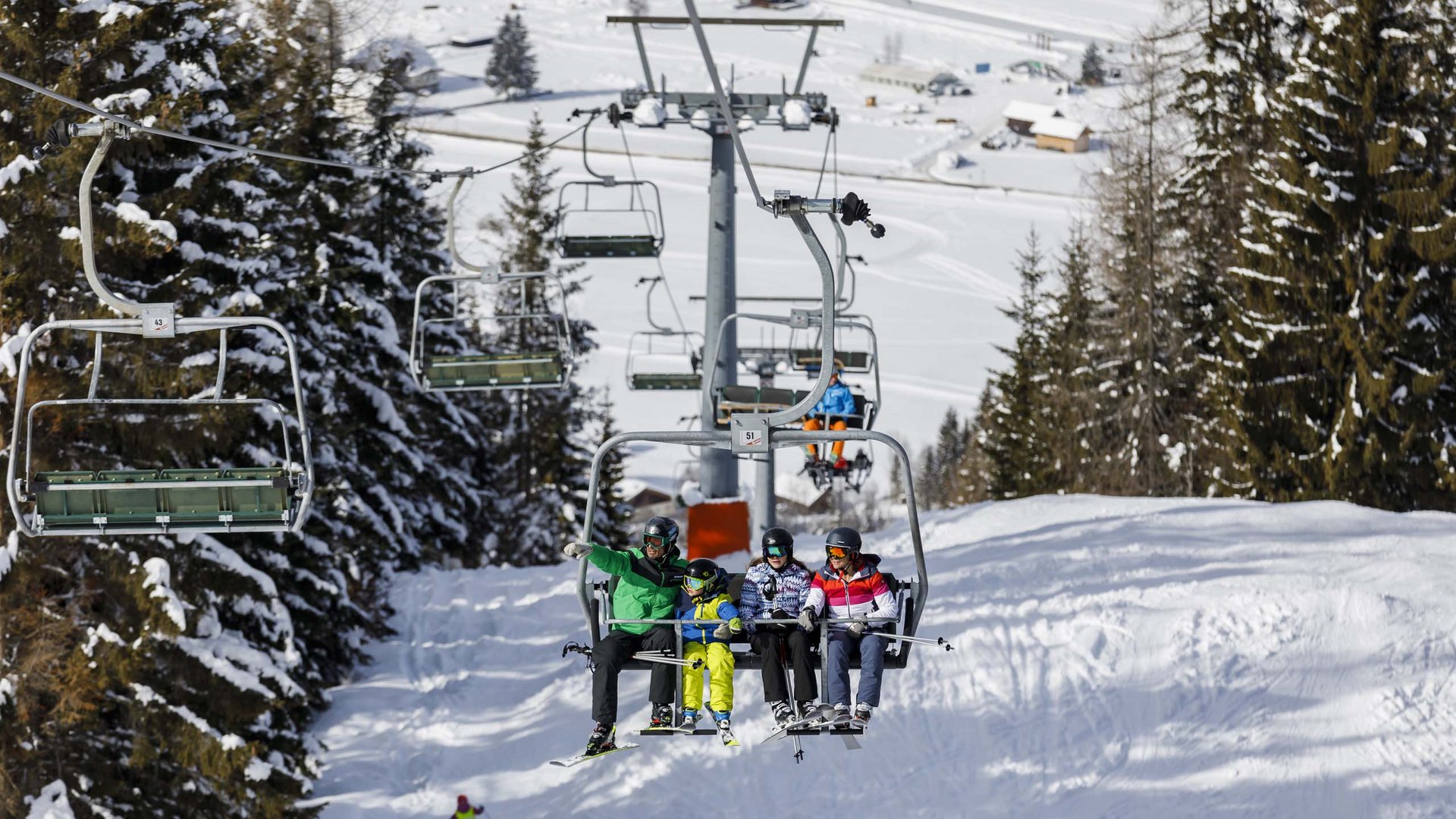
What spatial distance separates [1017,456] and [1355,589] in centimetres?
2352

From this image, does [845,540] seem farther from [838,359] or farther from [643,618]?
[838,359]

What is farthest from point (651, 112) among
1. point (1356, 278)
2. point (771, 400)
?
point (1356, 278)

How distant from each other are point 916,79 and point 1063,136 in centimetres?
2221

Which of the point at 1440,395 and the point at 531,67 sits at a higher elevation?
the point at 531,67

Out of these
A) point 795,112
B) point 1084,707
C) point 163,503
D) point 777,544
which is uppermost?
point 795,112

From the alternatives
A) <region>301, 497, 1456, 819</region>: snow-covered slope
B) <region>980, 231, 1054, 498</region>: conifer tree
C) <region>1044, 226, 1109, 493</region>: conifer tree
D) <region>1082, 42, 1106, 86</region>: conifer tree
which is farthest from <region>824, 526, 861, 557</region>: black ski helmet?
<region>1082, 42, 1106, 86</region>: conifer tree

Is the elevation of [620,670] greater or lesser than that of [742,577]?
lesser

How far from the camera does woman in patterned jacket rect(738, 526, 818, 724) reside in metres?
9.38

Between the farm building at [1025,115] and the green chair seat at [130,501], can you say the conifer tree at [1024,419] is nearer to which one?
the green chair seat at [130,501]

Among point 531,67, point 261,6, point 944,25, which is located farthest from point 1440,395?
point 944,25

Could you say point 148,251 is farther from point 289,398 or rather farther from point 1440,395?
point 1440,395

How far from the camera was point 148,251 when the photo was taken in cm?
1451

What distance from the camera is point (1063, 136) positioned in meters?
93.1

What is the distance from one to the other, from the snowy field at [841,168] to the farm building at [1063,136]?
283 cm
